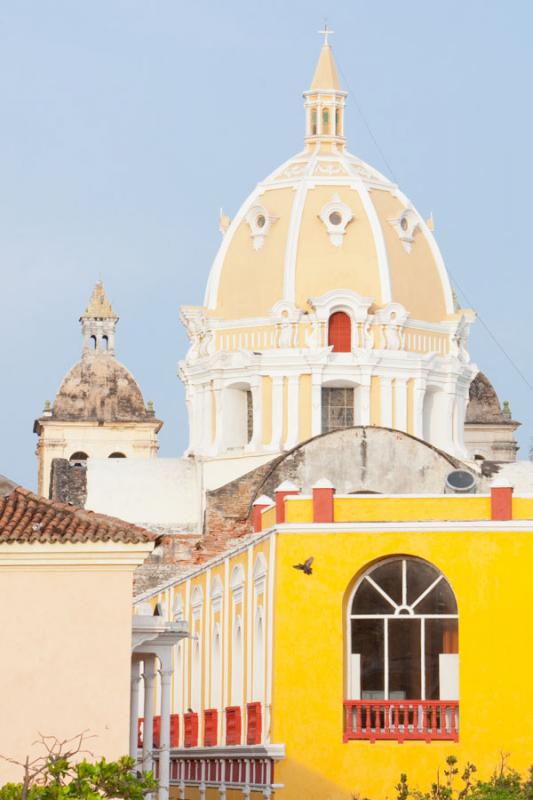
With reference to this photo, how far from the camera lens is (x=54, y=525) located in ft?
123

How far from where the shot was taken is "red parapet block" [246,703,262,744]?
152ft

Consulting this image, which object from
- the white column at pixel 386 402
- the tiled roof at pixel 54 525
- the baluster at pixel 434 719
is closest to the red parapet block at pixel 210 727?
the baluster at pixel 434 719

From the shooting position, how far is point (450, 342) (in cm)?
7350

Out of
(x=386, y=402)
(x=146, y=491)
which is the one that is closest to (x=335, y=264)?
(x=386, y=402)

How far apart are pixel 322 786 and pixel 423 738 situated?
1.73m

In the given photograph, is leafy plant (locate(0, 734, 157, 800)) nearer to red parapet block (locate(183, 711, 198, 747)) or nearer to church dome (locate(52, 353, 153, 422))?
red parapet block (locate(183, 711, 198, 747))

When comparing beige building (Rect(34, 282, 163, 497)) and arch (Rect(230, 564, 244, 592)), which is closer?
arch (Rect(230, 564, 244, 592))

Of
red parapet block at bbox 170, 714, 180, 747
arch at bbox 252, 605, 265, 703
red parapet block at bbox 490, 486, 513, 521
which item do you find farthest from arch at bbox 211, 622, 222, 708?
red parapet block at bbox 490, 486, 513, 521

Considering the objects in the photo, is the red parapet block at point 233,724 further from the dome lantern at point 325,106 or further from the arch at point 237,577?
the dome lantern at point 325,106

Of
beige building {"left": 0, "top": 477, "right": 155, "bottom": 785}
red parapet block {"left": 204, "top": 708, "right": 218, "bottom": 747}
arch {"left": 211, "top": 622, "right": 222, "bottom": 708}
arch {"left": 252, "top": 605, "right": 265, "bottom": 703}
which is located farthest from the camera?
arch {"left": 211, "top": 622, "right": 222, "bottom": 708}

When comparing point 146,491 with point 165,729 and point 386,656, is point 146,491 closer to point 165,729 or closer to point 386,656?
point 386,656

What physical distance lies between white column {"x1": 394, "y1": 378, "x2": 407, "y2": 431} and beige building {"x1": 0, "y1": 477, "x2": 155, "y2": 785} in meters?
34.7

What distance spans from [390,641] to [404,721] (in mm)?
1320

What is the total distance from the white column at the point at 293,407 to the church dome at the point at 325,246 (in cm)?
194
